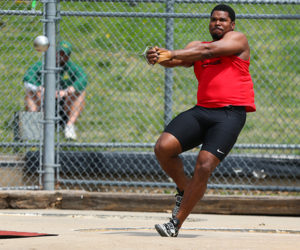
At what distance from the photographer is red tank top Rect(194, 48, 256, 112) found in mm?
5367

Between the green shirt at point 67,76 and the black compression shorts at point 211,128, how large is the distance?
10.2 ft

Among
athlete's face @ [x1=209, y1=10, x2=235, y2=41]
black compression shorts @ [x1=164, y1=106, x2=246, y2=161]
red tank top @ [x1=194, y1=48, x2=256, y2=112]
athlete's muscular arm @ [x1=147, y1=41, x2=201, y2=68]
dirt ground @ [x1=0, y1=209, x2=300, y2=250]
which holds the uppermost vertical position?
athlete's face @ [x1=209, y1=10, x2=235, y2=41]

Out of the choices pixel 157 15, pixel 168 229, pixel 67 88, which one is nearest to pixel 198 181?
pixel 168 229

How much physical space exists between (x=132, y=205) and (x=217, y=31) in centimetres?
264

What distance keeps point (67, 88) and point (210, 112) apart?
3.29 m

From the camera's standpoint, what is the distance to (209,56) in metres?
5.27

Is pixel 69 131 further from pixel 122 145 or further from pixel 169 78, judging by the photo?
pixel 169 78

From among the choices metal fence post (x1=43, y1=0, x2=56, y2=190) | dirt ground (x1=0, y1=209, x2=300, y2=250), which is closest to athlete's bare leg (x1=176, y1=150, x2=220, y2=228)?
dirt ground (x1=0, y1=209, x2=300, y2=250)

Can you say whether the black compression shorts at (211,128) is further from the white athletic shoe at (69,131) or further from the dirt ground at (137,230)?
the white athletic shoe at (69,131)

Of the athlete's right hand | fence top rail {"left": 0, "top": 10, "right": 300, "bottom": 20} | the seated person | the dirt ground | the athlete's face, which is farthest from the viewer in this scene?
the seated person

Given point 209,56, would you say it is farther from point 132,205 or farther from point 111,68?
point 111,68

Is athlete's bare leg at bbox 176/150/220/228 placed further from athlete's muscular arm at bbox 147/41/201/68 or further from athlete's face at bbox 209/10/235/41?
athlete's face at bbox 209/10/235/41

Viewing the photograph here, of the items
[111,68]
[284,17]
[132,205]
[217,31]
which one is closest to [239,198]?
[132,205]

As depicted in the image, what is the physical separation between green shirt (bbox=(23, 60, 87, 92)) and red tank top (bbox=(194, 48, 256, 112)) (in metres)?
3.11
